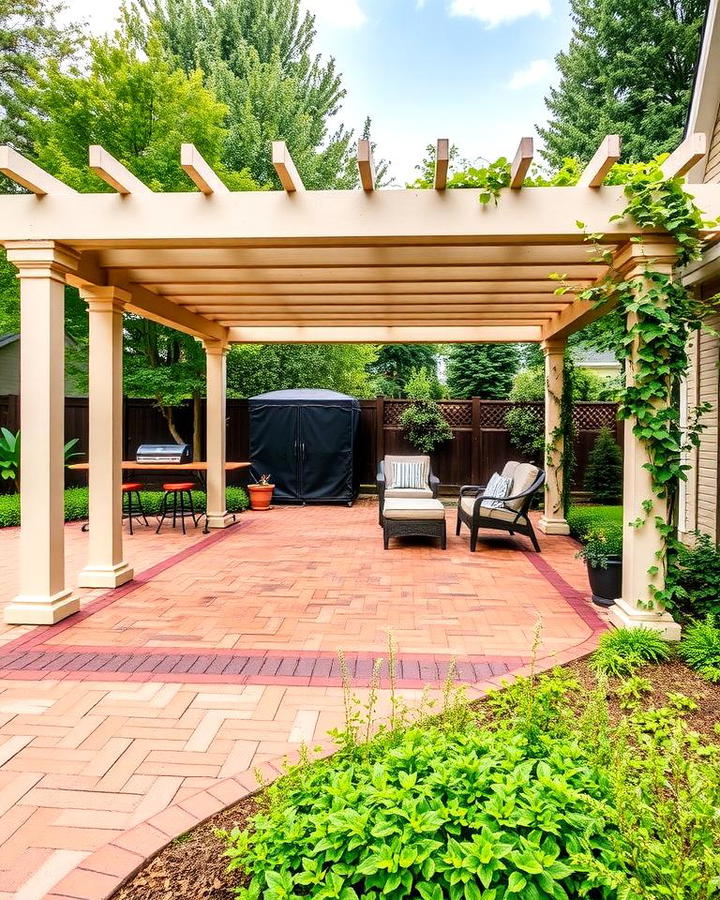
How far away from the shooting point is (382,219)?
3711 millimetres

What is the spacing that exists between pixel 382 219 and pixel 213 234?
1.11m

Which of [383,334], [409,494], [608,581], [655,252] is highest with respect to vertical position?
[383,334]

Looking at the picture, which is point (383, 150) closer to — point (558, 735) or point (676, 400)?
point (676, 400)

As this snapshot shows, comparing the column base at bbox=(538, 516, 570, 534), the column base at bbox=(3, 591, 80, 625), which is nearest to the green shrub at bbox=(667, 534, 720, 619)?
the column base at bbox=(538, 516, 570, 534)

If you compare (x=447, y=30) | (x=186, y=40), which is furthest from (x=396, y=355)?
(x=186, y=40)

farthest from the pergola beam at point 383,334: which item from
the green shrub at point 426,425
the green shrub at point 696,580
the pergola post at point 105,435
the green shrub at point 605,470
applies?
the green shrub at point 696,580

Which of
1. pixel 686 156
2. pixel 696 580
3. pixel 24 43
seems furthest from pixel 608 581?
pixel 24 43

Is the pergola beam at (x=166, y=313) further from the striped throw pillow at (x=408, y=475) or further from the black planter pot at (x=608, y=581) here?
the black planter pot at (x=608, y=581)

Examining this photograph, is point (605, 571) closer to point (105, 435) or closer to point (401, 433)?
point (105, 435)

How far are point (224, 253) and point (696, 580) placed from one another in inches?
169

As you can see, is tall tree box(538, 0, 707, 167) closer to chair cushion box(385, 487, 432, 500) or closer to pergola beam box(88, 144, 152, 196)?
chair cushion box(385, 487, 432, 500)

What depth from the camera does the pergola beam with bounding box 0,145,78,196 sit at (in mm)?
3506

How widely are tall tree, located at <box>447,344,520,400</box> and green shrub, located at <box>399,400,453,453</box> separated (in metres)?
6.08

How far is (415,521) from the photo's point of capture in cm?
668
